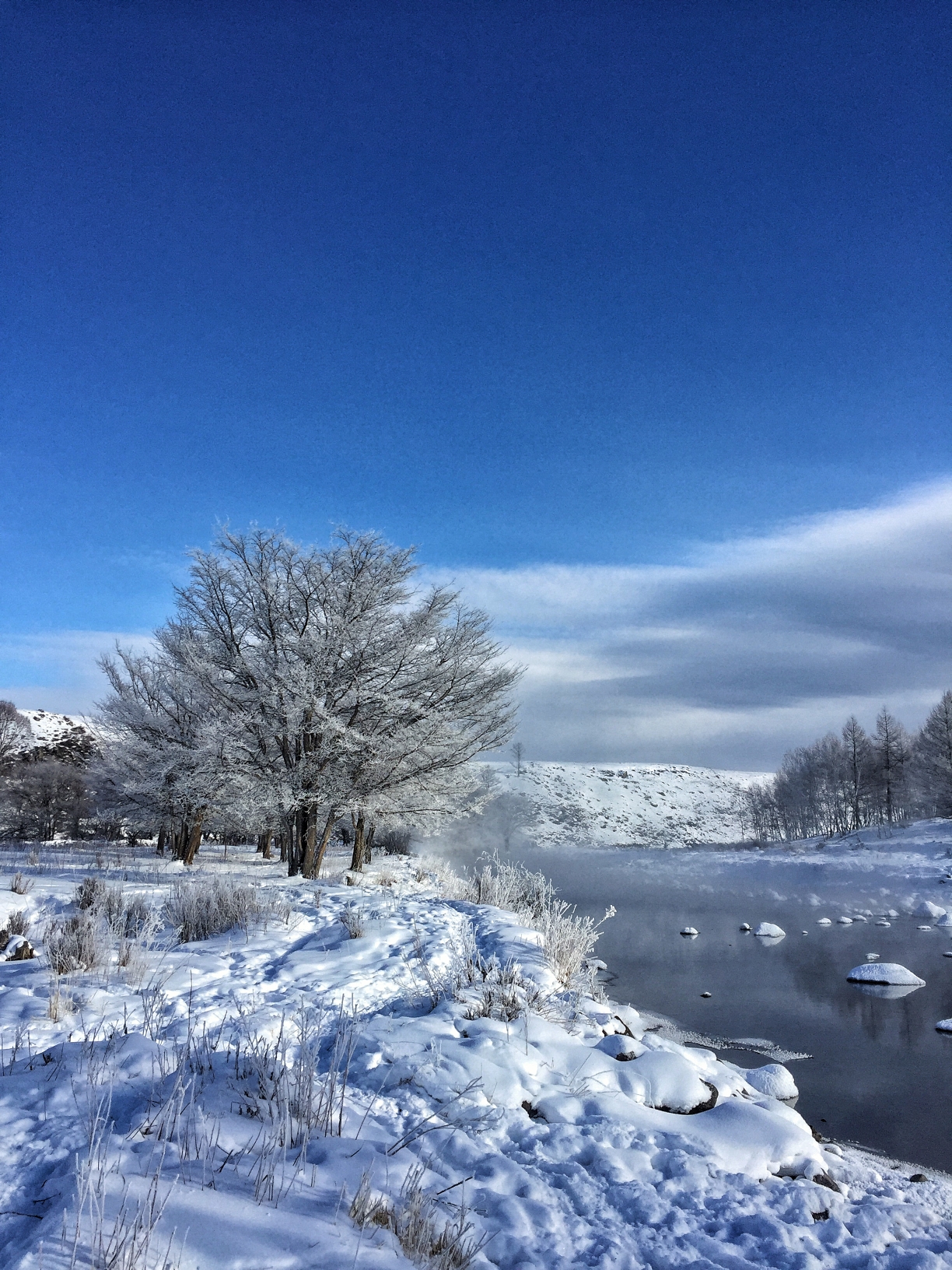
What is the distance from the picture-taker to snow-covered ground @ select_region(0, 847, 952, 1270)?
2.32 meters

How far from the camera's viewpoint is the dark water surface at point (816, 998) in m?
6.02

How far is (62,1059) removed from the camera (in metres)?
3.49

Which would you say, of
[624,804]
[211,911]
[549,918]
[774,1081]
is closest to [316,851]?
[211,911]

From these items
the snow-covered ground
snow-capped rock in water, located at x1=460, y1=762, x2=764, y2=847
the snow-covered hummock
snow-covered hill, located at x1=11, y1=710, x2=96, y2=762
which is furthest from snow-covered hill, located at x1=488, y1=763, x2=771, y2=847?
the snow-covered ground

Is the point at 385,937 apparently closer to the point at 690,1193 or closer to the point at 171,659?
the point at 690,1193

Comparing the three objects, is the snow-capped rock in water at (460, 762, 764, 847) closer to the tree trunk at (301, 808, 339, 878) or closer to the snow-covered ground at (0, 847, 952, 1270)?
the tree trunk at (301, 808, 339, 878)

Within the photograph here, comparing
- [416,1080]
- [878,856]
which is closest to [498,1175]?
[416,1080]

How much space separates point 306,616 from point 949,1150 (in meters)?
12.0

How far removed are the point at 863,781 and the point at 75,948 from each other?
5725cm

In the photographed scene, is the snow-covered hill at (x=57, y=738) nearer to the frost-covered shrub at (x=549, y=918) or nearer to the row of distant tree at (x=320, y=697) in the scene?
the row of distant tree at (x=320, y=697)

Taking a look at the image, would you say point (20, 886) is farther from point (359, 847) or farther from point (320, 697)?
point (359, 847)

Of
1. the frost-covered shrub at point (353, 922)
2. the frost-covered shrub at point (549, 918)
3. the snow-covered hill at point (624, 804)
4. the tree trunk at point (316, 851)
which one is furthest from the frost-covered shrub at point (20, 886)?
the snow-covered hill at point (624, 804)

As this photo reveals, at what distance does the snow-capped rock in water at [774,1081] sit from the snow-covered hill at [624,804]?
44.8m

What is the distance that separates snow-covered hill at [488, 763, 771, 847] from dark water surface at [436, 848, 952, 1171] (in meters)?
32.9
